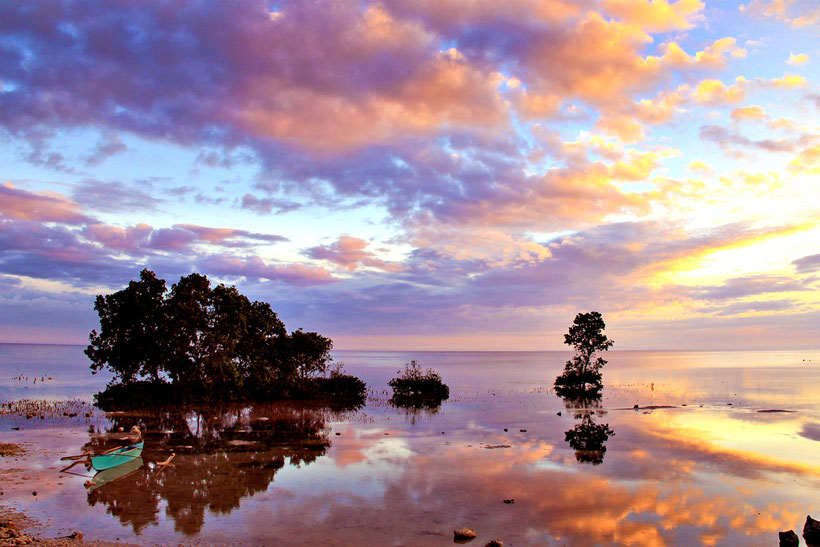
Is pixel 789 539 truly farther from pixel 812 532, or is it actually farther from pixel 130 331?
pixel 130 331

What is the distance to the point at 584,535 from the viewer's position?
18.2 meters

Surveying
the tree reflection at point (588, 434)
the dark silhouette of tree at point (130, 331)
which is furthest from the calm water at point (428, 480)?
the dark silhouette of tree at point (130, 331)

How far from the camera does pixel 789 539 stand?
57.1 ft

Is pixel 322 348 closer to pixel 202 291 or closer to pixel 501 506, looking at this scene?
pixel 202 291

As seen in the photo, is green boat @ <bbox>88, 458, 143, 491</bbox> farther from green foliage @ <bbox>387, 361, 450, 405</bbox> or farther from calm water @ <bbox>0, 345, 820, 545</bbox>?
green foliage @ <bbox>387, 361, 450, 405</bbox>

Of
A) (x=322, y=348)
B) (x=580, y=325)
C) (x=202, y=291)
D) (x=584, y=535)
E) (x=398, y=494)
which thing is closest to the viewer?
(x=584, y=535)

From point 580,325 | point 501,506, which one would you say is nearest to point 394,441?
point 501,506

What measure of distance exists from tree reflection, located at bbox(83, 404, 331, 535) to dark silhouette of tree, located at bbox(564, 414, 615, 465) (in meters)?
15.8

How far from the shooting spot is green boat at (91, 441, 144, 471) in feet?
81.0

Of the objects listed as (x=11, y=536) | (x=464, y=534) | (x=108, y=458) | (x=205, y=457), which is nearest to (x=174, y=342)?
(x=205, y=457)

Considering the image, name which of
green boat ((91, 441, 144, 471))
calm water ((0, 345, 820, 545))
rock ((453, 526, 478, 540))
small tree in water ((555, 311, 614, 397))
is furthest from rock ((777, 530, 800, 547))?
small tree in water ((555, 311, 614, 397))

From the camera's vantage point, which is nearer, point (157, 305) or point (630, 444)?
point (630, 444)

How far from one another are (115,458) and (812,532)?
1137 inches

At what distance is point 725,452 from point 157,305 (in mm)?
47627
